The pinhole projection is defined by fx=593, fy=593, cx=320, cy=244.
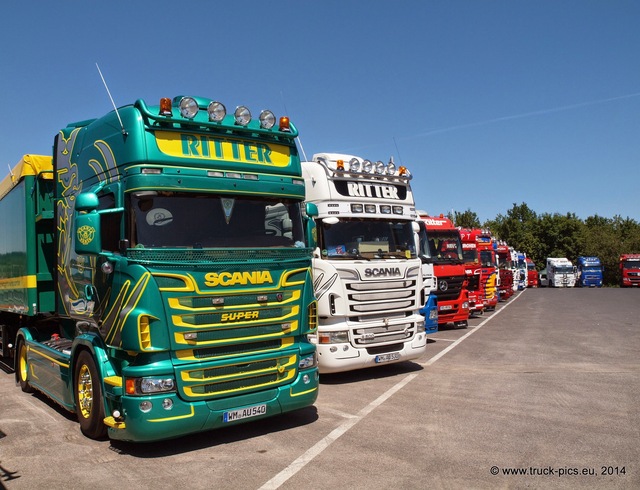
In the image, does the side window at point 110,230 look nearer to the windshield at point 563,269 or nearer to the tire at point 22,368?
the tire at point 22,368

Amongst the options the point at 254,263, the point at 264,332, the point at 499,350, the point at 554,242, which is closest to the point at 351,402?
the point at 264,332

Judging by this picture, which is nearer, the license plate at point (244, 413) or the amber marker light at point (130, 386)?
the amber marker light at point (130, 386)

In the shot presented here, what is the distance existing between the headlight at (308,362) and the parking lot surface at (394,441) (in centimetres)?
74

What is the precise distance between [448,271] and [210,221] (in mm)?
11277

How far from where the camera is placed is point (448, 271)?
54.3 ft

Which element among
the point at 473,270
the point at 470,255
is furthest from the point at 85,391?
the point at 470,255

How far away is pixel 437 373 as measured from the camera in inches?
419

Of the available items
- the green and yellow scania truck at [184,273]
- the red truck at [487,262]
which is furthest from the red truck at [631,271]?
the green and yellow scania truck at [184,273]

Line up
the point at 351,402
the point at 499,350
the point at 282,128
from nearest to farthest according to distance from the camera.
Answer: the point at 282,128 → the point at 351,402 → the point at 499,350

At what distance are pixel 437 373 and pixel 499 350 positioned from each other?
3.31 metres

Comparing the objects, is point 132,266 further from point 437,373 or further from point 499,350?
→ point 499,350

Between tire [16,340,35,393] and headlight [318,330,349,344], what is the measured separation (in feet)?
15.0

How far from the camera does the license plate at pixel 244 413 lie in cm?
627

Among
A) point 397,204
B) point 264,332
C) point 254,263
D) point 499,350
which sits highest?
point 397,204
